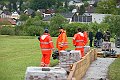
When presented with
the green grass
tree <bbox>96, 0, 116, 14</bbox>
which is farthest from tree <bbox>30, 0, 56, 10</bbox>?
the green grass

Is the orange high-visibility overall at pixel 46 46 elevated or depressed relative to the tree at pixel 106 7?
elevated

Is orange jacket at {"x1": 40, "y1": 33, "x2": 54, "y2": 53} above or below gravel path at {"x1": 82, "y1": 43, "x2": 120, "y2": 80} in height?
above

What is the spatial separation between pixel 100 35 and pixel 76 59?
20720 mm

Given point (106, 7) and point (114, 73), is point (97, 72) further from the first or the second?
point (106, 7)

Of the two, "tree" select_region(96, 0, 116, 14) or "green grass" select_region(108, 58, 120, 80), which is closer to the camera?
"green grass" select_region(108, 58, 120, 80)

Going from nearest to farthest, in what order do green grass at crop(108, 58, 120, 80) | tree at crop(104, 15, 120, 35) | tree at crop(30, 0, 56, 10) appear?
1. green grass at crop(108, 58, 120, 80)
2. tree at crop(104, 15, 120, 35)
3. tree at crop(30, 0, 56, 10)

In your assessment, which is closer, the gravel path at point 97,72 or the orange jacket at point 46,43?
the gravel path at point 97,72

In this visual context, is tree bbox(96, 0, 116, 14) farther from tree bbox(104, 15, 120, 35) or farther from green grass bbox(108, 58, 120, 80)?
green grass bbox(108, 58, 120, 80)

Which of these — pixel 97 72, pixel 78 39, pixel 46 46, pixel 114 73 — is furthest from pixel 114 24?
pixel 46 46

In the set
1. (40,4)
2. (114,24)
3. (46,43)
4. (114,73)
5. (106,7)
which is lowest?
(40,4)

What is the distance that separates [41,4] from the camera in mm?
194375

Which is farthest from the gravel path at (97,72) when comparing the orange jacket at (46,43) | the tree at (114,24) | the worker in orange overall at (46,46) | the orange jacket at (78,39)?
the tree at (114,24)

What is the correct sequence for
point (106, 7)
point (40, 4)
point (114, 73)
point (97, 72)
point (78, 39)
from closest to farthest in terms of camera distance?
point (114, 73) → point (97, 72) → point (78, 39) → point (106, 7) → point (40, 4)

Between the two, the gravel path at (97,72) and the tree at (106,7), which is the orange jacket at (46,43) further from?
the tree at (106,7)
